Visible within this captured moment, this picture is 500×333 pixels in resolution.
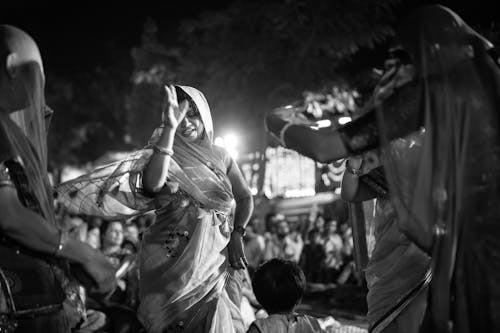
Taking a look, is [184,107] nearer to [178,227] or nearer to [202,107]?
[202,107]

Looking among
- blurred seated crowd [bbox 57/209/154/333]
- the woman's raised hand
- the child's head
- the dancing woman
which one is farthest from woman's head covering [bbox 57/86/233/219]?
the dancing woman

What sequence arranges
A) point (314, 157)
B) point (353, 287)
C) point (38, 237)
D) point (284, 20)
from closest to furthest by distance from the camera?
point (38, 237) < point (314, 157) < point (353, 287) < point (284, 20)

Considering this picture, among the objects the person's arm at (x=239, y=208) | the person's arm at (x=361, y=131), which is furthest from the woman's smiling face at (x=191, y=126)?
the person's arm at (x=361, y=131)

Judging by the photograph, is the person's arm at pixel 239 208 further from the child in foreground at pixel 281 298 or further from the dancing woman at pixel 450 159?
the dancing woman at pixel 450 159

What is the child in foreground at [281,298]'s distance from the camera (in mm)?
3141

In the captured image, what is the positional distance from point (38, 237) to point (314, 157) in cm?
116

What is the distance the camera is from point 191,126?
12.7 feet

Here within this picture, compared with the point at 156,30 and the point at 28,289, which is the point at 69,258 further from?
the point at 156,30

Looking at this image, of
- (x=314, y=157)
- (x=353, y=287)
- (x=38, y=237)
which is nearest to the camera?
(x=38, y=237)

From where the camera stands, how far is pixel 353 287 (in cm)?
1128

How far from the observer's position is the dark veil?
1991 millimetres

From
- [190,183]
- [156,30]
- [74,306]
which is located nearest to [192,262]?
[190,183]

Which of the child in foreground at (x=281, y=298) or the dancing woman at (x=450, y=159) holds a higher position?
the dancing woman at (x=450, y=159)

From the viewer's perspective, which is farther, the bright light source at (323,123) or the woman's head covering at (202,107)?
the woman's head covering at (202,107)
